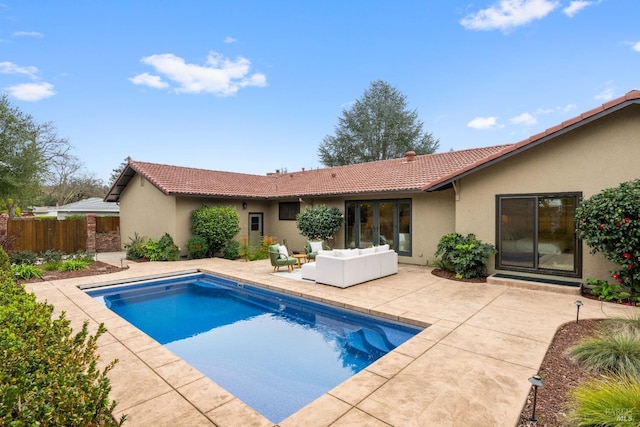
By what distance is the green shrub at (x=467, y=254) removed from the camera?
985 cm

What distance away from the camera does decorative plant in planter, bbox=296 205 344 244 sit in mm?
14898

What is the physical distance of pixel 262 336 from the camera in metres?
6.47

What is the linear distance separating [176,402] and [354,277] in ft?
20.9

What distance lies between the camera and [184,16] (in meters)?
12.8

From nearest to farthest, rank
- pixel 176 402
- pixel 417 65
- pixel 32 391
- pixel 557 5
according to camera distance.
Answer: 1. pixel 32 391
2. pixel 176 402
3. pixel 557 5
4. pixel 417 65

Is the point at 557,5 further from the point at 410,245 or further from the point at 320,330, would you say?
the point at 320,330

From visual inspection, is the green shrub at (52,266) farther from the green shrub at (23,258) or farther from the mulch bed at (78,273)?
the green shrub at (23,258)

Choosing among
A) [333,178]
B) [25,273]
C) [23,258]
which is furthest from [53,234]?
[333,178]

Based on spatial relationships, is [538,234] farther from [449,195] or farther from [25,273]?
[25,273]

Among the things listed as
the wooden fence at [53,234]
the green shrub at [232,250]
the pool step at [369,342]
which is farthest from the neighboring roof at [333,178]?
the pool step at [369,342]

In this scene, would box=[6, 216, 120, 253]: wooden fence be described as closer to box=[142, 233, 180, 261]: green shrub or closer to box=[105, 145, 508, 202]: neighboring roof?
box=[105, 145, 508, 202]: neighboring roof

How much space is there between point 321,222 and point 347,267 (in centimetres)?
586

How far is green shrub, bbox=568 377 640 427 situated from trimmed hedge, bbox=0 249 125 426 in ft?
13.1

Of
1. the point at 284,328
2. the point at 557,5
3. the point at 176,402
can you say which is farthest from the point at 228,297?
the point at 557,5
